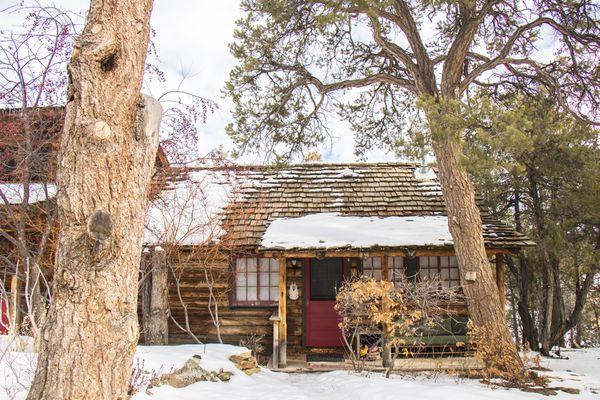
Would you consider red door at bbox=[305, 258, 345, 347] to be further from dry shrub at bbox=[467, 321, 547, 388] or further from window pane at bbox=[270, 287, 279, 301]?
dry shrub at bbox=[467, 321, 547, 388]

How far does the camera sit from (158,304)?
33.4 ft

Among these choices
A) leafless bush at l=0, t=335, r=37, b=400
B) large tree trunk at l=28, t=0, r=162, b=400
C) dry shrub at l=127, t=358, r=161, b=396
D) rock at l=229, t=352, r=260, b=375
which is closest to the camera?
large tree trunk at l=28, t=0, r=162, b=400

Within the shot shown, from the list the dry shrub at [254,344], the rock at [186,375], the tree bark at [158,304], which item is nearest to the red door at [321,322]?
the dry shrub at [254,344]

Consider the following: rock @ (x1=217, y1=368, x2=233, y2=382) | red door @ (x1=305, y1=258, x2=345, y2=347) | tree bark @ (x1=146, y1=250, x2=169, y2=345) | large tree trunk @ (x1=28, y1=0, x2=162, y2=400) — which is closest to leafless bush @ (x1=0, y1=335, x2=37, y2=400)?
large tree trunk @ (x1=28, y1=0, x2=162, y2=400)

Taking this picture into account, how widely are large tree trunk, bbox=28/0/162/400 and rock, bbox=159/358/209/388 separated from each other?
3538 mm

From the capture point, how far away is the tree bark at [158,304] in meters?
10.1

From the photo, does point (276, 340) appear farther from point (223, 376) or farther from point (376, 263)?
point (376, 263)

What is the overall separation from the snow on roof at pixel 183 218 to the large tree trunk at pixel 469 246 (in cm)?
497

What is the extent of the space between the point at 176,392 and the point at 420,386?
3386 millimetres

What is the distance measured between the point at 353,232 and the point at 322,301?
217 centimetres

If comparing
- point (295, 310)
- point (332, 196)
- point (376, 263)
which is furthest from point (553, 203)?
point (295, 310)

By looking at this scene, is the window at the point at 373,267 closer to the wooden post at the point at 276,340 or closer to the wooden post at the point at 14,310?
the wooden post at the point at 276,340

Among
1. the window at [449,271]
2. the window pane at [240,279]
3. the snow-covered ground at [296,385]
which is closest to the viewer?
the snow-covered ground at [296,385]

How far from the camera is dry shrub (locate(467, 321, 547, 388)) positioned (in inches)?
292
